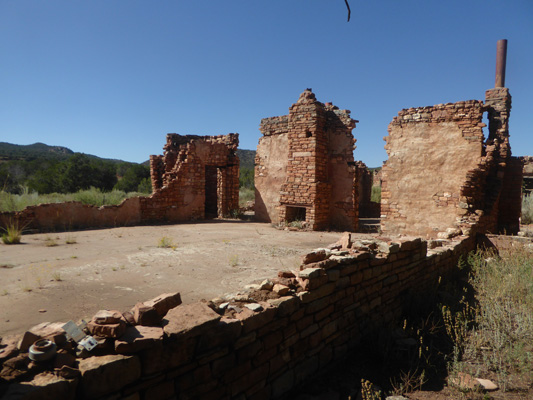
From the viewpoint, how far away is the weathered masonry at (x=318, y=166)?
10.8 meters

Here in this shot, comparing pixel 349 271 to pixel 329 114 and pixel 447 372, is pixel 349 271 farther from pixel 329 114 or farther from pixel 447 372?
pixel 329 114

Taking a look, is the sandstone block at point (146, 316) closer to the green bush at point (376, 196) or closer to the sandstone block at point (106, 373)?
the sandstone block at point (106, 373)

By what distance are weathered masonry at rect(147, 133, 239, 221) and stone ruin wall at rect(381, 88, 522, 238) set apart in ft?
24.7

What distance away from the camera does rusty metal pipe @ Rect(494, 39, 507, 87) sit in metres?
12.5

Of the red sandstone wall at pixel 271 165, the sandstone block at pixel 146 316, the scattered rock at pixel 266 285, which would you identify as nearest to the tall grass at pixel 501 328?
the scattered rock at pixel 266 285

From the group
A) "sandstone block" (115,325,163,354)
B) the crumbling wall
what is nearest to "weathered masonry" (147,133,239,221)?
the crumbling wall

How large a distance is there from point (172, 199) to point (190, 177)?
1270mm

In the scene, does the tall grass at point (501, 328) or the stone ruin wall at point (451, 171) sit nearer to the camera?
the tall grass at point (501, 328)

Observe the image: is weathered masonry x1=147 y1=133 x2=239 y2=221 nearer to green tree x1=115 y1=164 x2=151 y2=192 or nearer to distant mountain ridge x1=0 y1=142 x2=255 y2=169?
green tree x1=115 y1=164 x2=151 y2=192

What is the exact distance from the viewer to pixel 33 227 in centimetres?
945

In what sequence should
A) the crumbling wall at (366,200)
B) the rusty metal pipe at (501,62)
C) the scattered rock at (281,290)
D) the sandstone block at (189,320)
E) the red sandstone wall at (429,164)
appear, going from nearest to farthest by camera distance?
the sandstone block at (189,320)
the scattered rock at (281,290)
the red sandstone wall at (429,164)
the rusty metal pipe at (501,62)
the crumbling wall at (366,200)

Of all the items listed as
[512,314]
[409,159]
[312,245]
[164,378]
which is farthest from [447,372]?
[409,159]

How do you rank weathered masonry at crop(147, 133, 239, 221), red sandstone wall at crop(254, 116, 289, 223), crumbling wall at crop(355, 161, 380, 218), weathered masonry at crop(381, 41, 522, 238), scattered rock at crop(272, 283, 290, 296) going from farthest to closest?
crumbling wall at crop(355, 161, 380, 218)
weathered masonry at crop(147, 133, 239, 221)
red sandstone wall at crop(254, 116, 289, 223)
weathered masonry at crop(381, 41, 522, 238)
scattered rock at crop(272, 283, 290, 296)

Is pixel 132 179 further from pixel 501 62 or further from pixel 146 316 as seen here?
pixel 146 316
